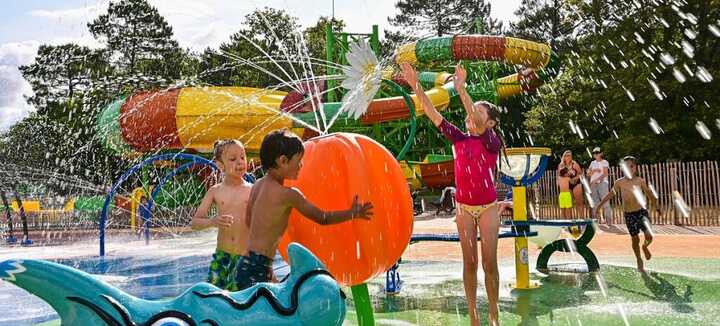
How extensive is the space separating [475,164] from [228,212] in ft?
5.45

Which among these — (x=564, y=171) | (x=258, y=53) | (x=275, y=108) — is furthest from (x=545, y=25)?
(x=564, y=171)

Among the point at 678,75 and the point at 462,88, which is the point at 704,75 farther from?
the point at 462,88

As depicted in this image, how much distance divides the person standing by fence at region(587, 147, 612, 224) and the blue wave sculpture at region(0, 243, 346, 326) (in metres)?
13.9

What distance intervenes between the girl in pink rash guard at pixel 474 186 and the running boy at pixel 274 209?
1284 millimetres

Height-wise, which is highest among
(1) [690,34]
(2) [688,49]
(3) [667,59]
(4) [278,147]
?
(1) [690,34]

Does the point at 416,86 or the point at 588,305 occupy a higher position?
the point at 416,86

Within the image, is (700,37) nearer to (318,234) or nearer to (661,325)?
(661,325)

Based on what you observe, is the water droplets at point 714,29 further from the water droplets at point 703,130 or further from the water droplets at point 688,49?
the water droplets at point 703,130

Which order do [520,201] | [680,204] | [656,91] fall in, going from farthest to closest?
[656,91], [680,204], [520,201]

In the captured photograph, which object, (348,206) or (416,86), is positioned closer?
(348,206)

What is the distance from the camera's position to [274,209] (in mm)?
3236

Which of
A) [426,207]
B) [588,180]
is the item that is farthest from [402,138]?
[588,180]

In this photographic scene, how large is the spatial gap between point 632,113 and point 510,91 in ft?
15.5

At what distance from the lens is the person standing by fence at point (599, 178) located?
50.9ft
